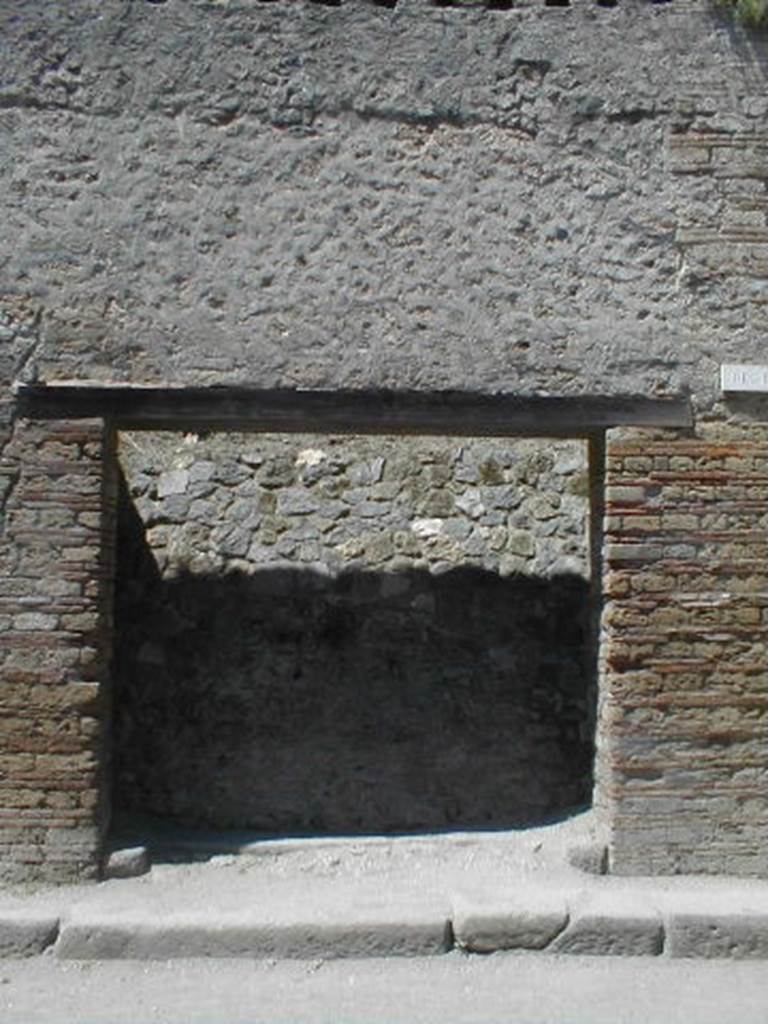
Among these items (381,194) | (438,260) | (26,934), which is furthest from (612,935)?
(381,194)

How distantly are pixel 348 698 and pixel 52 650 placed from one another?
241 cm

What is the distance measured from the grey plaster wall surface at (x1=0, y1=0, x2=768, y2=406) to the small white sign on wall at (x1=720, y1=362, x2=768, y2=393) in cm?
8

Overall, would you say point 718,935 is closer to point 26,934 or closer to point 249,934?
point 249,934

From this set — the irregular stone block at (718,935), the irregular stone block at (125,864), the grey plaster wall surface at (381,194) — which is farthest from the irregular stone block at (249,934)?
the grey plaster wall surface at (381,194)

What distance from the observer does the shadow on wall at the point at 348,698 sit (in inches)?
287

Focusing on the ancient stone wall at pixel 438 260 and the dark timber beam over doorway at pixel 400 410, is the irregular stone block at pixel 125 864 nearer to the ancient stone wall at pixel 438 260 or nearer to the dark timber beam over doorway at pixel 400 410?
the ancient stone wall at pixel 438 260

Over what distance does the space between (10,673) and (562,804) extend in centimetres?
332

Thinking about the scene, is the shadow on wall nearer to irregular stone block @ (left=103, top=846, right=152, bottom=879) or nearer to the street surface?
irregular stone block @ (left=103, top=846, right=152, bottom=879)

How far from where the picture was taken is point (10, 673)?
5.45 metres

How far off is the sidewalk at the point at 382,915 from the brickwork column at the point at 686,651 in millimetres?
209

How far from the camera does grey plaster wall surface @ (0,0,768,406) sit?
5.67 meters

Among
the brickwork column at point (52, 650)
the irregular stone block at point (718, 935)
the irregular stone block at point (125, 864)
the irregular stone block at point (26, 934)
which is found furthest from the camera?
the irregular stone block at point (125, 864)

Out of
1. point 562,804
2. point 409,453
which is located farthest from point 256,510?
point 562,804

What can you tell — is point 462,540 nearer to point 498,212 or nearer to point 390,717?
point 390,717
